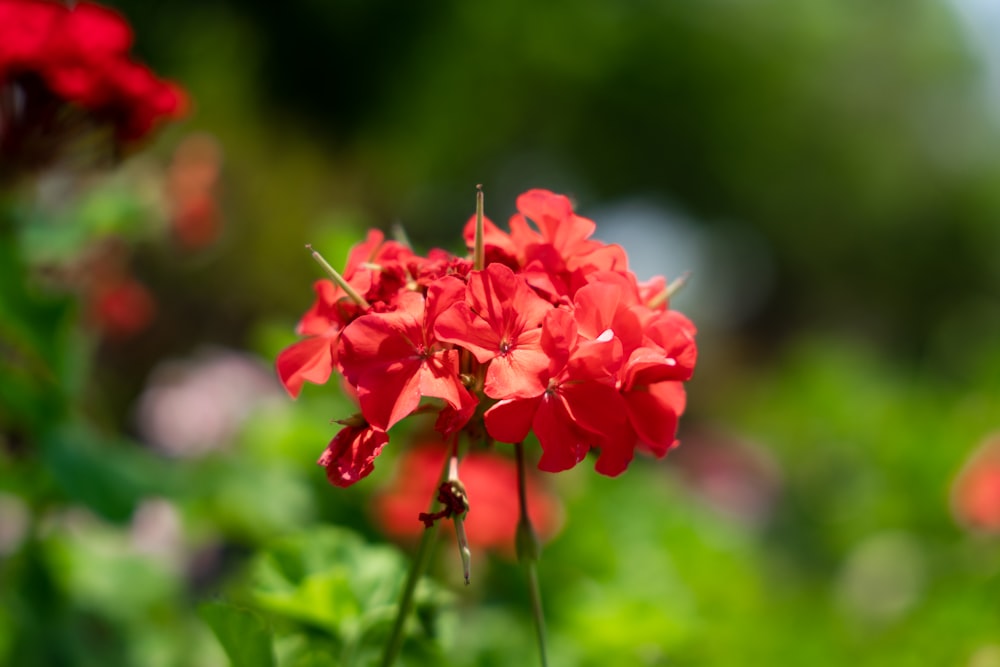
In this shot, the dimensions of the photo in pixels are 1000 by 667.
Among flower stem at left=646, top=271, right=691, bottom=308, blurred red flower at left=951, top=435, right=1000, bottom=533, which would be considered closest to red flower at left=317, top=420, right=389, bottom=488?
flower stem at left=646, top=271, right=691, bottom=308

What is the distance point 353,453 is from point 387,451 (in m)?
1.15

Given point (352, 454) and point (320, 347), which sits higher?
point (320, 347)

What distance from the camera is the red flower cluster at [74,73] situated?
1.50m

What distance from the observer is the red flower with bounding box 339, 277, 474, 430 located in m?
0.79

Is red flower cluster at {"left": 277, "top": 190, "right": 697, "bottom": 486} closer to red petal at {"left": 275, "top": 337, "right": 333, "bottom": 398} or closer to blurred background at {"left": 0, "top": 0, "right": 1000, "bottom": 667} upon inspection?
red petal at {"left": 275, "top": 337, "right": 333, "bottom": 398}

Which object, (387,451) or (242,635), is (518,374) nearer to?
(242,635)

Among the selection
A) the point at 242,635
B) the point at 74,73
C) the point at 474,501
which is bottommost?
the point at 242,635

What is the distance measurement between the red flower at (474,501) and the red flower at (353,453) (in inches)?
35.8

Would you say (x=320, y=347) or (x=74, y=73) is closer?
(x=320, y=347)

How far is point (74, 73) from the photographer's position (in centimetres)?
153

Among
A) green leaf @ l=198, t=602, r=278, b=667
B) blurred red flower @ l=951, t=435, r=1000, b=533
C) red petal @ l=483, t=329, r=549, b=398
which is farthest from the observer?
blurred red flower @ l=951, t=435, r=1000, b=533

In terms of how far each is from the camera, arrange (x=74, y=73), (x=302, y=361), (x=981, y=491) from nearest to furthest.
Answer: (x=302, y=361) < (x=74, y=73) < (x=981, y=491)

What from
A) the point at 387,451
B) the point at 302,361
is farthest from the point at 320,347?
the point at 387,451

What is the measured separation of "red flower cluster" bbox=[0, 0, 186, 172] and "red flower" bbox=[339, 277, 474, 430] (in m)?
0.99
